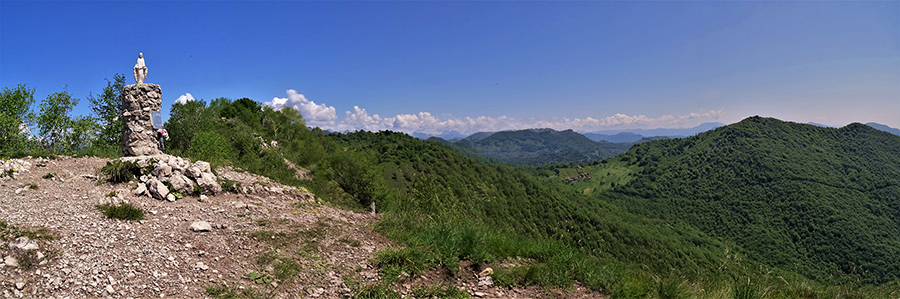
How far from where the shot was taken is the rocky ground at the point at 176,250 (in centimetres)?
467

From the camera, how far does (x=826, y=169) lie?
146375 millimetres

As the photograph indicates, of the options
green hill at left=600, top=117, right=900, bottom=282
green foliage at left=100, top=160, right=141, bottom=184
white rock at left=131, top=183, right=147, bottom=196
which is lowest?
green hill at left=600, top=117, right=900, bottom=282

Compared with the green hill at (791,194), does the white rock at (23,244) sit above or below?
above

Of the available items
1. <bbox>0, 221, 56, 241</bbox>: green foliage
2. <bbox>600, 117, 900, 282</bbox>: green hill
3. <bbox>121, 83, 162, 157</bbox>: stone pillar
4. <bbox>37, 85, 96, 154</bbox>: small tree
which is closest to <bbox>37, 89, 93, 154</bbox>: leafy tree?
<bbox>37, 85, 96, 154</bbox>: small tree

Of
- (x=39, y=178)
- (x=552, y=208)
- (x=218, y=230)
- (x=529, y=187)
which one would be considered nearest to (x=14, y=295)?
(x=218, y=230)

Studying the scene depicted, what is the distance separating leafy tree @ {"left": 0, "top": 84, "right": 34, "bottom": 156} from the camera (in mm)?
12305


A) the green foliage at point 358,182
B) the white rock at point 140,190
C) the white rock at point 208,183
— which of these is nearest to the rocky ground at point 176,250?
the white rock at point 140,190

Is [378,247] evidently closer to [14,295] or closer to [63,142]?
[14,295]

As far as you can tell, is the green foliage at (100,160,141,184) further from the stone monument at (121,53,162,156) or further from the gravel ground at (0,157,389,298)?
the stone monument at (121,53,162,156)

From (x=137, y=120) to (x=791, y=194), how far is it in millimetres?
184337

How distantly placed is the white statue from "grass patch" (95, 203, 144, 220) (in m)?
6.49

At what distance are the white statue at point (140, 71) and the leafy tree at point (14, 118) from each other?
5271 millimetres

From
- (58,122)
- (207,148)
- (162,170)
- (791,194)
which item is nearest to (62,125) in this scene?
(58,122)

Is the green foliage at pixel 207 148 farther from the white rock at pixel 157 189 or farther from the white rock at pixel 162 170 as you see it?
the white rock at pixel 157 189
